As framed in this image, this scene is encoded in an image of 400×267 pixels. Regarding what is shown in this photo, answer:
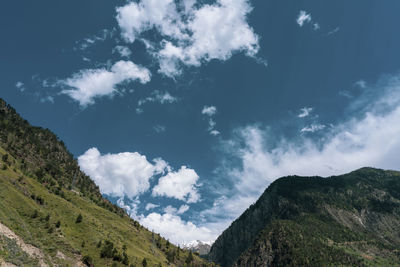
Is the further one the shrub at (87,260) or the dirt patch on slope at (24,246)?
the shrub at (87,260)

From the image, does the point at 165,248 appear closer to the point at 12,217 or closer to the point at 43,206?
the point at 43,206

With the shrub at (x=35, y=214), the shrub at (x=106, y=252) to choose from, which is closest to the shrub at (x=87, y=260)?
the shrub at (x=106, y=252)

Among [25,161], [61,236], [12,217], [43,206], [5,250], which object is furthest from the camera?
[25,161]

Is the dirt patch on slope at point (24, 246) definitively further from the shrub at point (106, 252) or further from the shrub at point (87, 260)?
the shrub at point (106, 252)

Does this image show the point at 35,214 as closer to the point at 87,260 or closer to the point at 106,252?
the point at 87,260

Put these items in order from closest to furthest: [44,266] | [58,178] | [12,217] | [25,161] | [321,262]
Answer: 1. [44,266]
2. [12,217]
3. [25,161]
4. [58,178]
5. [321,262]

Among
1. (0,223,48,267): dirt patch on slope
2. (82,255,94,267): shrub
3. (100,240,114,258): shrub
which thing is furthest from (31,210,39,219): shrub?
(100,240,114,258): shrub

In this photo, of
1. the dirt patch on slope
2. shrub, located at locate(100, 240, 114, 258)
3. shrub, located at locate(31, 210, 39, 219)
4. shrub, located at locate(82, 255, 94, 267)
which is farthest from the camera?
shrub, located at locate(100, 240, 114, 258)

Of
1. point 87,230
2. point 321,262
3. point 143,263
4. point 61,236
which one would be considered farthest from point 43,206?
point 321,262

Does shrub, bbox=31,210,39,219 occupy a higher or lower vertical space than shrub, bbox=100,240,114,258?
higher

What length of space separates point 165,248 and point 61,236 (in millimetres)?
126032

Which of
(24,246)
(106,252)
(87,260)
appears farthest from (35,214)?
(106,252)

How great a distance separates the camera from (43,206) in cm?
9394

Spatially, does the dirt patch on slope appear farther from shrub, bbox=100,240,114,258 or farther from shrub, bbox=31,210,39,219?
shrub, bbox=100,240,114,258
